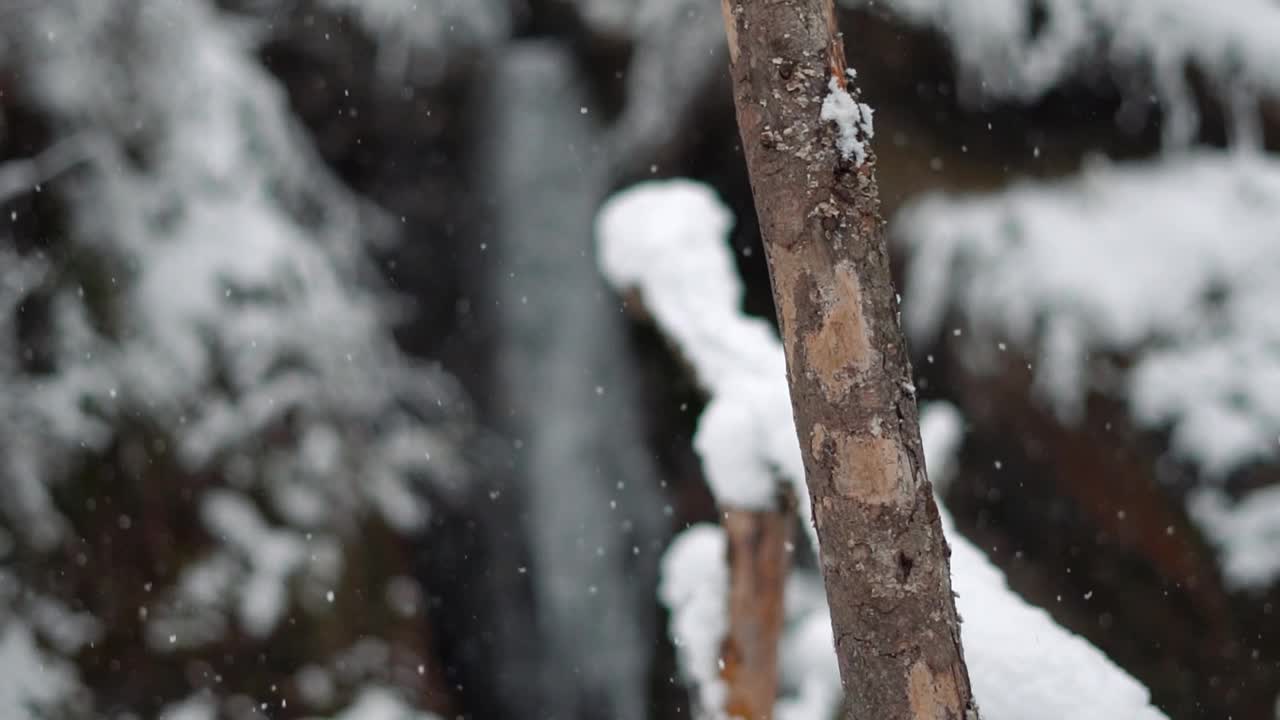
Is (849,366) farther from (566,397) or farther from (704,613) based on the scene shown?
(566,397)

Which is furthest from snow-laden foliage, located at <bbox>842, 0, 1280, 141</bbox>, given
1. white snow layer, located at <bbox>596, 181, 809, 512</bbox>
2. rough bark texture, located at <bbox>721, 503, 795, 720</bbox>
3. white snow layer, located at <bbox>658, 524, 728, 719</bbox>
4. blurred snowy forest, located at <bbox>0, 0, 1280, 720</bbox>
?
rough bark texture, located at <bbox>721, 503, 795, 720</bbox>

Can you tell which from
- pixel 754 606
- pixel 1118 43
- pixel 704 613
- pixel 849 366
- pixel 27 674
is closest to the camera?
pixel 849 366

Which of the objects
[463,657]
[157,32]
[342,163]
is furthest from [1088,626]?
[157,32]

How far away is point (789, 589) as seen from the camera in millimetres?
3123

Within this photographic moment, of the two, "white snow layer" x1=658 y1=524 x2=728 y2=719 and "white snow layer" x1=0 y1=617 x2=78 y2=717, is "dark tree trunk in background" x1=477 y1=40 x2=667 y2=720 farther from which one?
"white snow layer" x1=0 y1=617 x2=78 y2=717

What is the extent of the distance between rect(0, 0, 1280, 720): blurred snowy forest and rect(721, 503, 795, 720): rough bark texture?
0.46m

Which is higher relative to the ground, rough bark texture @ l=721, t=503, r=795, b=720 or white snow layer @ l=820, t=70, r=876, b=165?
rough bark texture @ l=721, t=503, r=795, b=720

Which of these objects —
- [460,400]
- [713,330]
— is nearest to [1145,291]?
[713,330]

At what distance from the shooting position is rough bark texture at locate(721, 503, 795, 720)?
2.66m

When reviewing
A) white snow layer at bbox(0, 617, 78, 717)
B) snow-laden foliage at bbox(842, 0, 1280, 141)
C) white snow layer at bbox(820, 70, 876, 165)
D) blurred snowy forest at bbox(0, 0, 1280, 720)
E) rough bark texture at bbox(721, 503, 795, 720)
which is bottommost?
white snow layer at bbox(820, 70, 876, 165)

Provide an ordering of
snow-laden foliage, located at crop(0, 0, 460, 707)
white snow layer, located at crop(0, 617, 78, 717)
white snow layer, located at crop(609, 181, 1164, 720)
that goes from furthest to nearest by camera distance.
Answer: snow-laden foliage, located at crop(0, 0, 460, 707)
white snow layer, located at crop(0, 617, 78, 717)
white snow layer, located at crop(609, 181, 1164, 720)

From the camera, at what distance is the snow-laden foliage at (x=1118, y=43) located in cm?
388

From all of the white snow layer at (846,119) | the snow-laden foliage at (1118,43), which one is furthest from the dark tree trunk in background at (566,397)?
the white snow layer at (846,119)

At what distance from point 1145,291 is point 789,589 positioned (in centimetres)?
187
